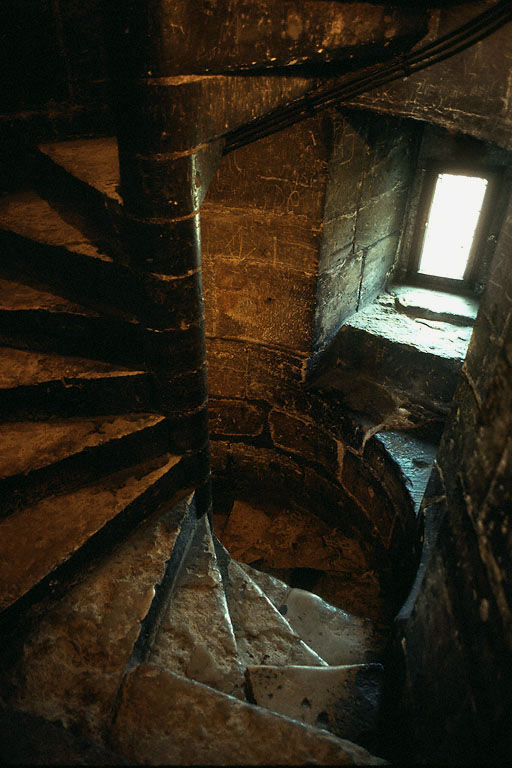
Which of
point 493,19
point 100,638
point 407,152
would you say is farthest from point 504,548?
point 407,152

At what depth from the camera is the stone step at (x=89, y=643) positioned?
1908mm

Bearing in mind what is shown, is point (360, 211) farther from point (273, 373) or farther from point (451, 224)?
point (273, 373)

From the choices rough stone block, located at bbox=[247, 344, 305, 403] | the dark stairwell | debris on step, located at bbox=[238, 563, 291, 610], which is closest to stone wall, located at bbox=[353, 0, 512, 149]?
the dark stairwell

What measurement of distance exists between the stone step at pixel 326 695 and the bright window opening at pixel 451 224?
9.85 ft

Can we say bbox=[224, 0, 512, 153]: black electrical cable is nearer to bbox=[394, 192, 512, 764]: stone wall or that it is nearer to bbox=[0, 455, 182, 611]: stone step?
bbox=[394, 192, 512, 764]: stone wall

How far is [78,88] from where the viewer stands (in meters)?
Answer: 3.69

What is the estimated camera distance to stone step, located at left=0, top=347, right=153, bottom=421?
2562 millimetres

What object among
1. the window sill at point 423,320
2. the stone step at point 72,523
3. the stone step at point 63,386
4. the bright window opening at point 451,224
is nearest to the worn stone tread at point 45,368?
the stone step at point 63,386

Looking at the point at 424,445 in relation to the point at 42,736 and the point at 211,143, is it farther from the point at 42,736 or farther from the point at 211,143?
the point at 42,736

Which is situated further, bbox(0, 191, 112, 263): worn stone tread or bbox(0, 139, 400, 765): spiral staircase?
bbox(0, 191, 112, 263): worn stone tread

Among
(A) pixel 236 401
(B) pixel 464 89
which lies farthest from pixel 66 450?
(B) pixel 464 89

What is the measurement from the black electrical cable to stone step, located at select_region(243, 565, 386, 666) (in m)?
2.63

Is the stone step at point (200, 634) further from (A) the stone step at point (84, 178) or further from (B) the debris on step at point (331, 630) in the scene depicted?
(A) the stone step at point (84, 178)

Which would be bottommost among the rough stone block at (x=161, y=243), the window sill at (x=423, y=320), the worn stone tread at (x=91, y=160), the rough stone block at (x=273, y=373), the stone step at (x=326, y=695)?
the stone step at (x=326, y=695)
